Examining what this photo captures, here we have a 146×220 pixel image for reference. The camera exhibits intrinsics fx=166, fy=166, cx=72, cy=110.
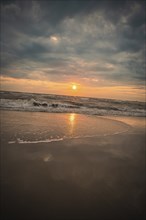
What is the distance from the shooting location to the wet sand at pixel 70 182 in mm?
2717

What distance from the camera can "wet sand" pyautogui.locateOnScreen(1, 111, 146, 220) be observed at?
8.91 ft

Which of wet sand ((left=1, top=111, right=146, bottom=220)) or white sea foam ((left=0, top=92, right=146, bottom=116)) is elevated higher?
white sea foam ((left=0, top=92, right=146, bottom=116))

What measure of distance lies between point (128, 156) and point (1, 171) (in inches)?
145

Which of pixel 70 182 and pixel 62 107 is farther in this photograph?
pixel 62 107

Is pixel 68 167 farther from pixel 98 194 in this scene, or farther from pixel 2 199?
pixel 2 199

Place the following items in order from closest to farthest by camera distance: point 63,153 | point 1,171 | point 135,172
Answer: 1. point 1,171
2. point 135,172
3. point 63,153

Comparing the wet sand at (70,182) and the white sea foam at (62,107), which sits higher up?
the white sea foam at (62,107)

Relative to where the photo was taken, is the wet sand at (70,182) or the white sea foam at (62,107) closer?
the wet sand at (70,182)

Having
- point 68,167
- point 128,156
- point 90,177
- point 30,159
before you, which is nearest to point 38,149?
point 30,159

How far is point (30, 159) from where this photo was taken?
14.6 feet

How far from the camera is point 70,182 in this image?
348 centimetres

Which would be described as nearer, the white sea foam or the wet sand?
the wet sand

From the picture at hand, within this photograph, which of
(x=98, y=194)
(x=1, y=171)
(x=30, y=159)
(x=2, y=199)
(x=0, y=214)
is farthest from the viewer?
(x=30, y=159)

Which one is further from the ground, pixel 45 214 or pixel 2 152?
pixel 2 152
